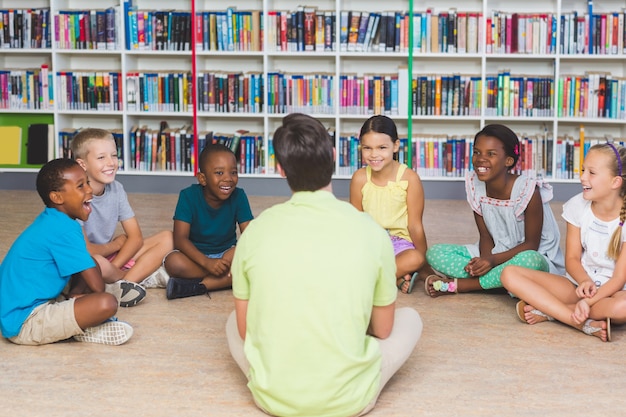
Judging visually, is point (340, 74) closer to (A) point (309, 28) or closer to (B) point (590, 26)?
(A) point (309, 28)

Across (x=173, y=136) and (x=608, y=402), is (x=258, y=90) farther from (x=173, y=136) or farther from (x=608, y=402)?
(x=608, y=402)

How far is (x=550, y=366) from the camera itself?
2.74 metres

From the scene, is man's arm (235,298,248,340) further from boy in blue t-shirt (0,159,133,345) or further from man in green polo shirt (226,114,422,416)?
boy in blue t-shirt (0,159,133,345)

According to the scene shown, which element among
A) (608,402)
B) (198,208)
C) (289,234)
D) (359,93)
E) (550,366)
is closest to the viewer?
(289,234)

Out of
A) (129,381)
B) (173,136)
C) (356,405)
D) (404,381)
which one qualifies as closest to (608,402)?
(404,381)

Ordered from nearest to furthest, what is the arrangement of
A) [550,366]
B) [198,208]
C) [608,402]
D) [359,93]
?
[608,402]
[550,366]
[198,208]
[359,93]

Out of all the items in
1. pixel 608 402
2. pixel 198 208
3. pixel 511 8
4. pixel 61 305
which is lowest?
pixel 608 402

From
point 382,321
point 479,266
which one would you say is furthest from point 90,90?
point 382,321

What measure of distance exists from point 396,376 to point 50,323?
3.54 feet

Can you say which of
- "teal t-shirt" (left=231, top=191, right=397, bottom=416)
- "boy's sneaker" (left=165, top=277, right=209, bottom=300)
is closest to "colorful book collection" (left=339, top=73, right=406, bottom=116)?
"boy's sneaker" (left=165, top=277, right=209, bottom=300)

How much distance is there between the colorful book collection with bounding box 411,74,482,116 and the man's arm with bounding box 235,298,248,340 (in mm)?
3562

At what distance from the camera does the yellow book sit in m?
6.20

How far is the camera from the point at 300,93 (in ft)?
19.1

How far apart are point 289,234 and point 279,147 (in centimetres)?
22
